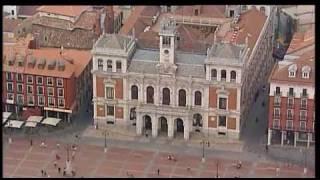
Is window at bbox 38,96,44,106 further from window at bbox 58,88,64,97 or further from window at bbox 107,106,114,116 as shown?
window at bbox 107,106,114,116

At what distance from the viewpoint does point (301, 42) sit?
132625mm

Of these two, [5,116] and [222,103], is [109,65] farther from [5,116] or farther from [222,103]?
[5,116]

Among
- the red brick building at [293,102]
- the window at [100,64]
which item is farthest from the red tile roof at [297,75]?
the window at [100,64]

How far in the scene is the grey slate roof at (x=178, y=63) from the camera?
121 metres

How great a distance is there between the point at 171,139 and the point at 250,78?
50.9 ft

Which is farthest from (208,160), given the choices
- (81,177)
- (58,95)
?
(58,95)

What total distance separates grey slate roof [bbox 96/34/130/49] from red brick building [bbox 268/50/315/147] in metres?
21.1

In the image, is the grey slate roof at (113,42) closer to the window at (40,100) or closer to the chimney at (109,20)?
the window at (40,100)

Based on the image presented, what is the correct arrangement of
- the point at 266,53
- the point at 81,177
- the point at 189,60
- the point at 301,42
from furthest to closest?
the point at 266,53
the point at 301,42
the point at 189,60
the point at 81,177

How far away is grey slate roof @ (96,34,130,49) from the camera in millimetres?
121312

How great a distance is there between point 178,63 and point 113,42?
9497 millimetres

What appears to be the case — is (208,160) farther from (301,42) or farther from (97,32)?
(97,32)

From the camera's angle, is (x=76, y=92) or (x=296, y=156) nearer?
(x=296, y=156)

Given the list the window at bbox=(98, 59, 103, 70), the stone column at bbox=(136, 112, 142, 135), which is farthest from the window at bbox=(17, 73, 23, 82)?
the stone column at bbox=(136, 112, 142, 135)
